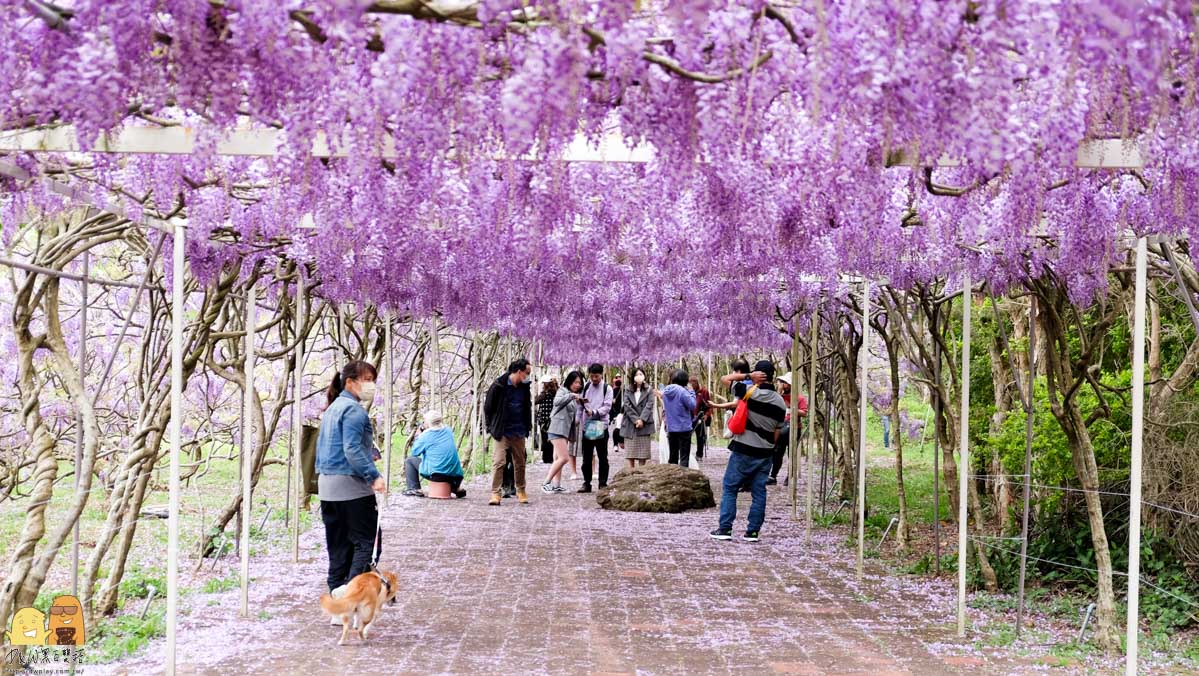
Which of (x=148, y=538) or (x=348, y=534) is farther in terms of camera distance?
(x=148, y=538)

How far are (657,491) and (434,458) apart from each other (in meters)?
2.26

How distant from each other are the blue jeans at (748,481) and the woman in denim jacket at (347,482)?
3.65 m

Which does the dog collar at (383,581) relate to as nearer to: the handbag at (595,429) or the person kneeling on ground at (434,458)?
the person kneeling on ground at (434,458)

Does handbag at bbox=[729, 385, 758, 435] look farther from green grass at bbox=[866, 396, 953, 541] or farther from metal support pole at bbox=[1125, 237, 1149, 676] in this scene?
metal support pole at bbox=[1125, 237, 1149, 676]

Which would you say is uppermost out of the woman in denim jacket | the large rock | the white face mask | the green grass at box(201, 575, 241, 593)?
the white face mask

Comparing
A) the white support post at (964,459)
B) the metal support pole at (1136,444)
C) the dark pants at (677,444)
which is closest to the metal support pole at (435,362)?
the dark pants at (677,444)

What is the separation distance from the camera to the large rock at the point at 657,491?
11.5 metres

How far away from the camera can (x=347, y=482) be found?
220 inches

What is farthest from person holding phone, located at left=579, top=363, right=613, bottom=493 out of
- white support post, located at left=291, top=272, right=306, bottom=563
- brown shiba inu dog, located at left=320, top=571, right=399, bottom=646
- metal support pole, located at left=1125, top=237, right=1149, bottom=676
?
metal support pole, located at left=1125, top=237, right=1149, bottom=676

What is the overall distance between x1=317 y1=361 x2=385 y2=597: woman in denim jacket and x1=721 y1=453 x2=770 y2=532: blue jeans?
3647 millimetres

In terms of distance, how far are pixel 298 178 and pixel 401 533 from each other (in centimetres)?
508

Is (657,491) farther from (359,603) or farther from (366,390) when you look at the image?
(359,603)

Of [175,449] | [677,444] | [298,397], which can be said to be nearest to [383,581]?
[175,449]

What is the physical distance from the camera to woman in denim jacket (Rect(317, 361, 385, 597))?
553cm
